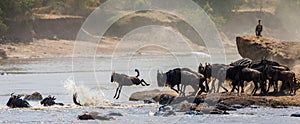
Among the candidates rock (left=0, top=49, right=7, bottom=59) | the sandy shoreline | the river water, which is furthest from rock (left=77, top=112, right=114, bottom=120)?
the sandy shoreline

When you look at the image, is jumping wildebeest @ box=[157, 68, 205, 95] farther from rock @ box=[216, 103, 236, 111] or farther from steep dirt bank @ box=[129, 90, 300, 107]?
rock @ box=[216, 103, 236, 111]

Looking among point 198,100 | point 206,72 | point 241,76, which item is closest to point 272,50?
point 206,72

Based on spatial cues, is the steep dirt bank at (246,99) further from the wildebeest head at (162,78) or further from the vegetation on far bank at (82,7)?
the vegetation on far bank at (82,7)

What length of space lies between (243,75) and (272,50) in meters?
5.86

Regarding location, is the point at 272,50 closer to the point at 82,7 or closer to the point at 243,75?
the point at 243,75

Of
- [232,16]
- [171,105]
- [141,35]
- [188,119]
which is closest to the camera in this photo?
[188,119]

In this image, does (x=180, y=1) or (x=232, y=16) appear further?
(x=232, y=16)

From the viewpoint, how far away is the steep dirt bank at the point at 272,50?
37969mm

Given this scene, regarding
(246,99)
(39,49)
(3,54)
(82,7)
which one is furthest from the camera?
(82,7)

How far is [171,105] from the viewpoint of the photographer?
31172 millimetres

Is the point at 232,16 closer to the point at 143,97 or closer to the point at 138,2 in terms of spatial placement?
the point at 138,2

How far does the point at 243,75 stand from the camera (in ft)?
107

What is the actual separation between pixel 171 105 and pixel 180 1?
92320 mm

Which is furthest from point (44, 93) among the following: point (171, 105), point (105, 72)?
point (105, 72)
